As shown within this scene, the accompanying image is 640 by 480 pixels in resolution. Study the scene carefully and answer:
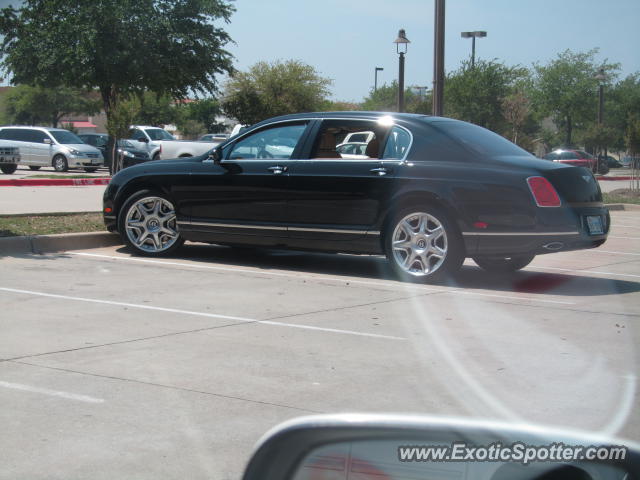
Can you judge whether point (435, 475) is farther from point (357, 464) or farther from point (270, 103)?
point (270, 103)

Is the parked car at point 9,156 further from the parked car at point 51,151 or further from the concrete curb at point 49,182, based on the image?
the concrete curb at point 49,182

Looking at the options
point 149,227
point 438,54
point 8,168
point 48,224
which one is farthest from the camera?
point 8,168

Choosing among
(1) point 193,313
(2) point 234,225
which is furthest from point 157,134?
(1) point 193,313

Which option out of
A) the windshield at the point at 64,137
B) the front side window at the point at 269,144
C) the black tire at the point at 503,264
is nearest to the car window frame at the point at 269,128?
the front side window at the point at 269,144

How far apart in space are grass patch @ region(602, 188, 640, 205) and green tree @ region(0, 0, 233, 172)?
54.3ft

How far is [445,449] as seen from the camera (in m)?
1.40

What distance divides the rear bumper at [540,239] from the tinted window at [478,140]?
2.82 ft

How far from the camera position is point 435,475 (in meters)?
1.38

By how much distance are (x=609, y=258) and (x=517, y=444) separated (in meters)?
10.4

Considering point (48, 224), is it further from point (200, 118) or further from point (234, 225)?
point (200, 118)

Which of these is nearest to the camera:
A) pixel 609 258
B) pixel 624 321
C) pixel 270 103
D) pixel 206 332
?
pixel 206 332

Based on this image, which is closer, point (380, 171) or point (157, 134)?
point (380, 171)

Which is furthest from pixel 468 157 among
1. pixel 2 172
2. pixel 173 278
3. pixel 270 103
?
pixel 270 103

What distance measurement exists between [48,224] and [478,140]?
5801 millimetres
